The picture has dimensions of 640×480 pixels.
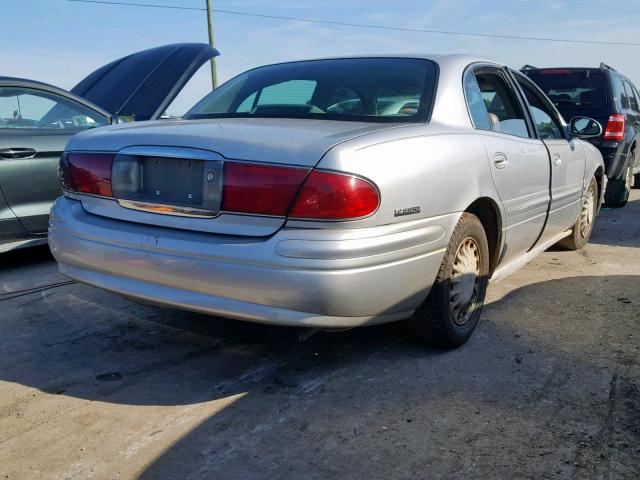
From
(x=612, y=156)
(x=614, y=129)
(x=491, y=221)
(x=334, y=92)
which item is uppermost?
(x=334, y=92)

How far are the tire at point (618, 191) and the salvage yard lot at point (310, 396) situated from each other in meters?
4.66

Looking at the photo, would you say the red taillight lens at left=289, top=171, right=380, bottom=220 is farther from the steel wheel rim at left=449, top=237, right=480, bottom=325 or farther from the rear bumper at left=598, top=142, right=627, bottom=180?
the rear bumper at left=598, top=142, right=627, bottom=180

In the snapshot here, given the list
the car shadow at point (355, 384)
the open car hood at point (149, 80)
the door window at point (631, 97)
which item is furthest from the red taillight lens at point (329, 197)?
the door window at point (631, 97)

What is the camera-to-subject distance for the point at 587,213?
5.52 m

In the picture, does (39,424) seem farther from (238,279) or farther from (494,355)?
(494,355)

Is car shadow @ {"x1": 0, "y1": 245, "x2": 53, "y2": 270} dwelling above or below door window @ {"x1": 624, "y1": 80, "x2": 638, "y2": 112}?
below

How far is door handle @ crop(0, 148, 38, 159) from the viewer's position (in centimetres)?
460

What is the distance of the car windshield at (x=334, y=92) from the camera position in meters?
3.14

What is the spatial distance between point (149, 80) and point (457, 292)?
13.8 ft

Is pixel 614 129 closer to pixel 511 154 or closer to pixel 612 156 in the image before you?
pixel 612 156

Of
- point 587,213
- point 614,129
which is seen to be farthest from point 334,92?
point 614,129

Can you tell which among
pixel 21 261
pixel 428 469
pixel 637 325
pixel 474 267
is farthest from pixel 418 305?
pixel 21 261

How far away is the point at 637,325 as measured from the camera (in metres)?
3.65

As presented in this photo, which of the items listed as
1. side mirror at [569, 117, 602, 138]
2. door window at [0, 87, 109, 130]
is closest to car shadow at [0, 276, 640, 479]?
side mirror at [569, 117, 602, 138]
